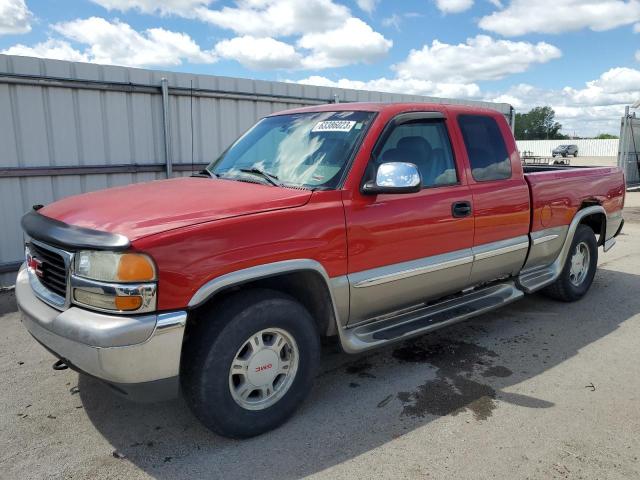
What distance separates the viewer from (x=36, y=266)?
3.08 meters

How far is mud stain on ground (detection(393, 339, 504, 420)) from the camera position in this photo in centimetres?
336

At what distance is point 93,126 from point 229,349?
5.10 metres

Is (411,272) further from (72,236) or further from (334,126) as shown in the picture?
(72,236)

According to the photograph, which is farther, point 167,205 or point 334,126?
point 334,126

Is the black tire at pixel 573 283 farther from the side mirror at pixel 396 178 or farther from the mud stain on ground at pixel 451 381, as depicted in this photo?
the side mirror at pixel 396 178

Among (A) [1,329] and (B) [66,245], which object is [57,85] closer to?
(A) [1,329]

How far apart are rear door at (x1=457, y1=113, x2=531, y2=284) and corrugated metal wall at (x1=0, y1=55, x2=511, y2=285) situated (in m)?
4.44

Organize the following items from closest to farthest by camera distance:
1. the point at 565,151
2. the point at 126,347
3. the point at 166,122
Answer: the point at 126,347
the point at 166,122
the point at 565,151

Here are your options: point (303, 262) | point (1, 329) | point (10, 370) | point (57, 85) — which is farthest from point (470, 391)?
point (57, 85)

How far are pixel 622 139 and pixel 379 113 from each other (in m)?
16.9

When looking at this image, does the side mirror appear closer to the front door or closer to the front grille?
the front door

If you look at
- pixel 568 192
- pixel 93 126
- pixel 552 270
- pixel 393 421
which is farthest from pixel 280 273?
pixel 93 126

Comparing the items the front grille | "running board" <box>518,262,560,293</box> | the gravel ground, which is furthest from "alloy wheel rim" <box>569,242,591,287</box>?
the front grille

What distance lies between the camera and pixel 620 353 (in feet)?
14.0
